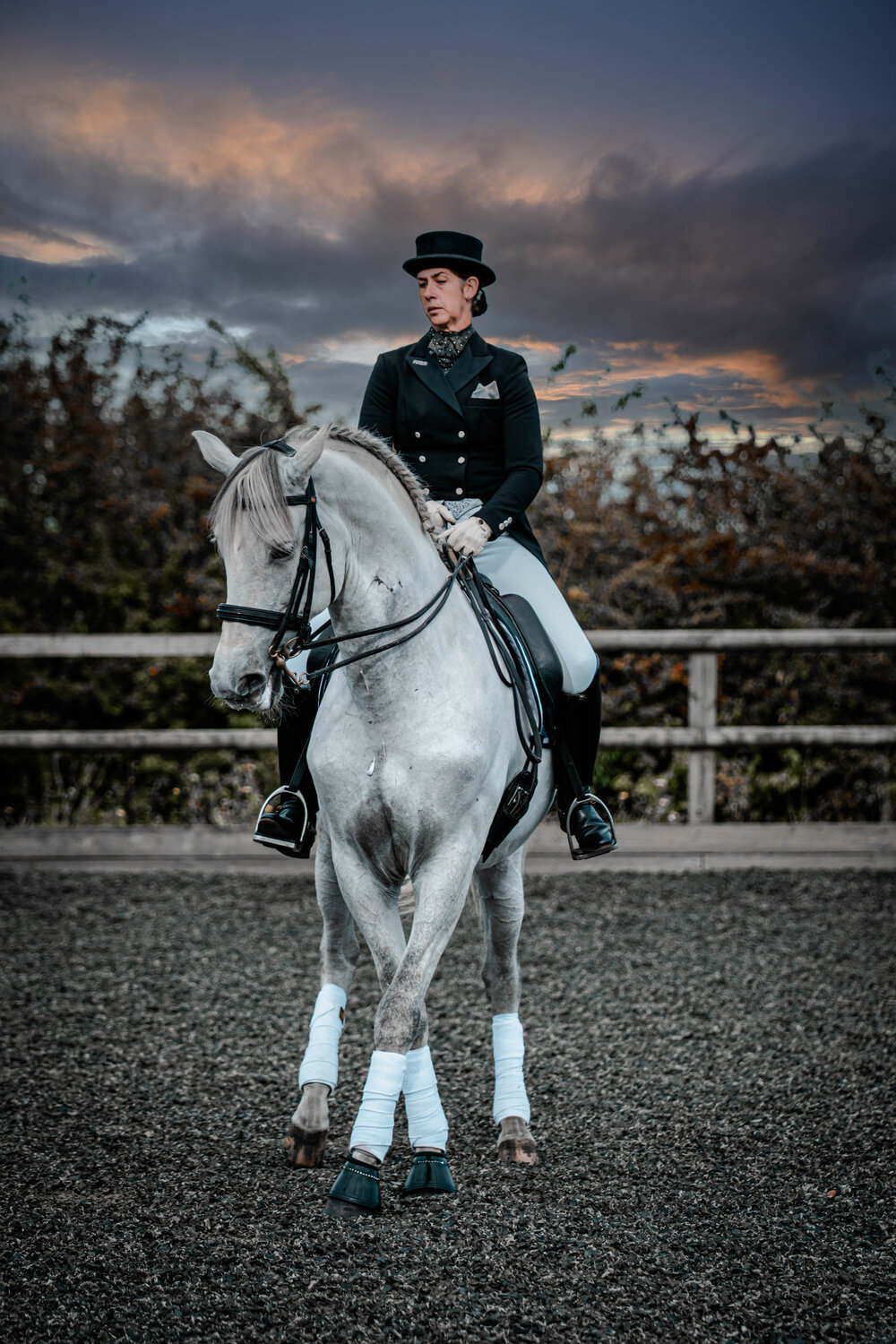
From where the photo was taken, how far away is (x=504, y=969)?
369 cm

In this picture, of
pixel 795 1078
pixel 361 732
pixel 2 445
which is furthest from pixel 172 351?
pixel 795 1078

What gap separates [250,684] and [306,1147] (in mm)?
1742

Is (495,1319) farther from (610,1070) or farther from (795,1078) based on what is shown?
(795,1078)

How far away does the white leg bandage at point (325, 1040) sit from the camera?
3.44 meters

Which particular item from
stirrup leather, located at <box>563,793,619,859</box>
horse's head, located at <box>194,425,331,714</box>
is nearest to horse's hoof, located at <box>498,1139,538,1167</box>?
stirrup leather, located at <box>563,793,619,859</box>

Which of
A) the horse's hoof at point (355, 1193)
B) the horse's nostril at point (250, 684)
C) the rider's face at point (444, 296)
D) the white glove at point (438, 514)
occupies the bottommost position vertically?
the horse's hoof at point (355, 1193)

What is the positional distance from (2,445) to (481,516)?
272 inches

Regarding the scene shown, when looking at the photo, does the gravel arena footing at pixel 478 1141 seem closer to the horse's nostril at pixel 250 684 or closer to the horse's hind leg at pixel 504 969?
the horse's hind leg at pixel 504 969

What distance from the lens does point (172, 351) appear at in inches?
372

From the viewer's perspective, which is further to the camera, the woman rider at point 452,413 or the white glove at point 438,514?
the woman rider at point 452,413

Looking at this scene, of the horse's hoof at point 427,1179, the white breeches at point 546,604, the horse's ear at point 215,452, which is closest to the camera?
the horse's ear at point 215,452

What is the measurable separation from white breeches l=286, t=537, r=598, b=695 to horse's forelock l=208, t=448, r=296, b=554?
4.32 ft

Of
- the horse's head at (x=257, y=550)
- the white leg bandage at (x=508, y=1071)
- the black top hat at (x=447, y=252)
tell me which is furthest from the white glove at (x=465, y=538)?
the white leg bandage at (x=508, y=1071)

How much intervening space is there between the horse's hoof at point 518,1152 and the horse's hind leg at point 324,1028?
60 cm
